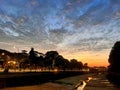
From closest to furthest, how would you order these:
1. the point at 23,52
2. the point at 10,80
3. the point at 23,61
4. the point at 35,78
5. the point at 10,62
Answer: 1. the point at 10,80
2. the point at 35,78
3. the point at 10,62
4. the point at 23,61
5. the point at 23,52

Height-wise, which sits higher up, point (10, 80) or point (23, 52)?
point (23, 52)

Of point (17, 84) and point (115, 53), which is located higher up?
point (115, 53)

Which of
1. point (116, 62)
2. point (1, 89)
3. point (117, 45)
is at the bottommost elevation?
point (1, 89)

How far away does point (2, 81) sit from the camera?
95.2 feet

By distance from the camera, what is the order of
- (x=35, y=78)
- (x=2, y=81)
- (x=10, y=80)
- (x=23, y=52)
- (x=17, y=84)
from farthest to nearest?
(x=23, y=52) < (x=35, y=78) < (x=17, y=84) < (x=10, y=80) < (x=2, y=81)

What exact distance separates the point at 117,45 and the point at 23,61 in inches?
2297

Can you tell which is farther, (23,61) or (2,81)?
(23,61)

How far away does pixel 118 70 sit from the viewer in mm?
160875

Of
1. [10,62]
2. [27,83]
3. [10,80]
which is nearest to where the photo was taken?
[10,80]

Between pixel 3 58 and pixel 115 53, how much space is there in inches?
2517

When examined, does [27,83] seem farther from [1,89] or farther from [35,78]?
[1,89]

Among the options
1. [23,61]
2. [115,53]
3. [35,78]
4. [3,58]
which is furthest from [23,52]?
[35,78]

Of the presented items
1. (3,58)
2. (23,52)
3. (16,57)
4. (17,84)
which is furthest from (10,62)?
(17,84)

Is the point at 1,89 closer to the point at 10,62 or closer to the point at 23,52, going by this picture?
the point at 10,62
